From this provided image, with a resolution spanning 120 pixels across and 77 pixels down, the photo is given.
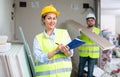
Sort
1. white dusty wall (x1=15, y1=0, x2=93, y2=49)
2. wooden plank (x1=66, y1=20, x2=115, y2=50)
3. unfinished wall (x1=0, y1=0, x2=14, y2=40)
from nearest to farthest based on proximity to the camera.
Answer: unfinished wall (x1=0, y1=0, x2=14, y2=40) → wooden plank (x1=66, y1=20, x2=115, y2=50) → white dusty wall (x1=15, y1=0, x2=93, y2=49)

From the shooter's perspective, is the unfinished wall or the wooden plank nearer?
the unfinished wall

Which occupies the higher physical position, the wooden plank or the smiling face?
the smiling face

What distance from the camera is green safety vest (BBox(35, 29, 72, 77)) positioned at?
2.27 metres

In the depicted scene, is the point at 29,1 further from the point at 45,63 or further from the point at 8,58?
the point at 8,58

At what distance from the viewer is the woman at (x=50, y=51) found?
2.23 m

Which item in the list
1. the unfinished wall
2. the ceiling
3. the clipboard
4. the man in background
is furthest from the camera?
the ceiling

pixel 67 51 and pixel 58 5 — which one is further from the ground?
pixel 58 5

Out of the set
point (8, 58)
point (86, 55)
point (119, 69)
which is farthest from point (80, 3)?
point (8, 58)

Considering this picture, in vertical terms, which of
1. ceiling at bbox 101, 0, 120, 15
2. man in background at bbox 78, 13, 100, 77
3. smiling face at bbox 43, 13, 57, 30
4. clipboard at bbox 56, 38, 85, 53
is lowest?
man in background at bbox 78, 13, 100, 77

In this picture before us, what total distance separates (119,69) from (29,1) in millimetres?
2663

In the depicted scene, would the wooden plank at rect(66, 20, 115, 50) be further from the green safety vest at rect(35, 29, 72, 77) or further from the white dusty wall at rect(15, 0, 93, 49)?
the green safety vest at rect(35, 29, 72, 77)

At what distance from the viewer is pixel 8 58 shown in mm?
1537

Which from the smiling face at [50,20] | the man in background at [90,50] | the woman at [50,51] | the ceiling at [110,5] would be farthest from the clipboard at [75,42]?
the ceiling at [110,5]

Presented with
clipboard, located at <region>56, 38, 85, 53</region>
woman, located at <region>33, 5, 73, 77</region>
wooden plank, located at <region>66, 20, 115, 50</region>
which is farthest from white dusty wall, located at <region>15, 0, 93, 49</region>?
clipboard, located at <region>56, 38, 85, 53</region>
